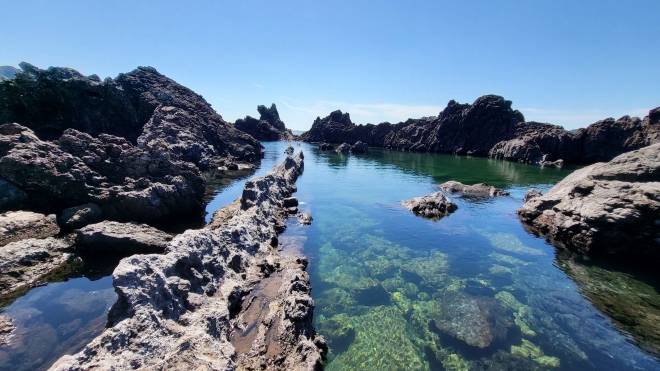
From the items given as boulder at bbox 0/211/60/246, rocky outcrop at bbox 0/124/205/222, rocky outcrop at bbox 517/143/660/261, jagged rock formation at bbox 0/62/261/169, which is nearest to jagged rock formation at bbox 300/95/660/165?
rocky outcrop at bbox 517/143/660/261

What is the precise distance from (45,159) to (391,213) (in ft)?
99.0

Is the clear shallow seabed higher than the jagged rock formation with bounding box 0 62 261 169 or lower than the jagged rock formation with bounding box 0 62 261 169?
lower

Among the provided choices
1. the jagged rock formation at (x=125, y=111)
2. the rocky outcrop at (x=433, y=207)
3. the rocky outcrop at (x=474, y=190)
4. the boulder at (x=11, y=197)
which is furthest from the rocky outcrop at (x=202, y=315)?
the rocky outcrop at (x=474, y=190)

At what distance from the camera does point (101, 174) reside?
2381 cm

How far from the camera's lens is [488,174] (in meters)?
62.0

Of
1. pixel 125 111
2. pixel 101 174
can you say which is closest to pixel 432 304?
pixel 101 174

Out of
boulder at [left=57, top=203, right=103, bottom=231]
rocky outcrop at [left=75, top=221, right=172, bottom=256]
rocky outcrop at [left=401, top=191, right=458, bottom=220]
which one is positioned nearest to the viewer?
rocky outcrop at [left=75, top=221, right=172, bottom=256]

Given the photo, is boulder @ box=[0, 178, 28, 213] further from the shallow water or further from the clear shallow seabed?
the shallow water

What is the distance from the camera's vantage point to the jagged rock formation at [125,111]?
4300cm

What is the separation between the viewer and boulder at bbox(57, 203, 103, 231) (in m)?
19.8

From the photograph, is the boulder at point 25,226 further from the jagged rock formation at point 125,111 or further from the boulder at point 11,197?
the jagged rock formation at point 125,111

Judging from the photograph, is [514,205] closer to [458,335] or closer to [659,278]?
[659,278]

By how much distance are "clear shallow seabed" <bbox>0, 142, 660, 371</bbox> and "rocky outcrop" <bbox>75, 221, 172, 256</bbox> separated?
2747 mm

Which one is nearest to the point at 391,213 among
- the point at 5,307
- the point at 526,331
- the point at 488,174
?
the point at 526,331
